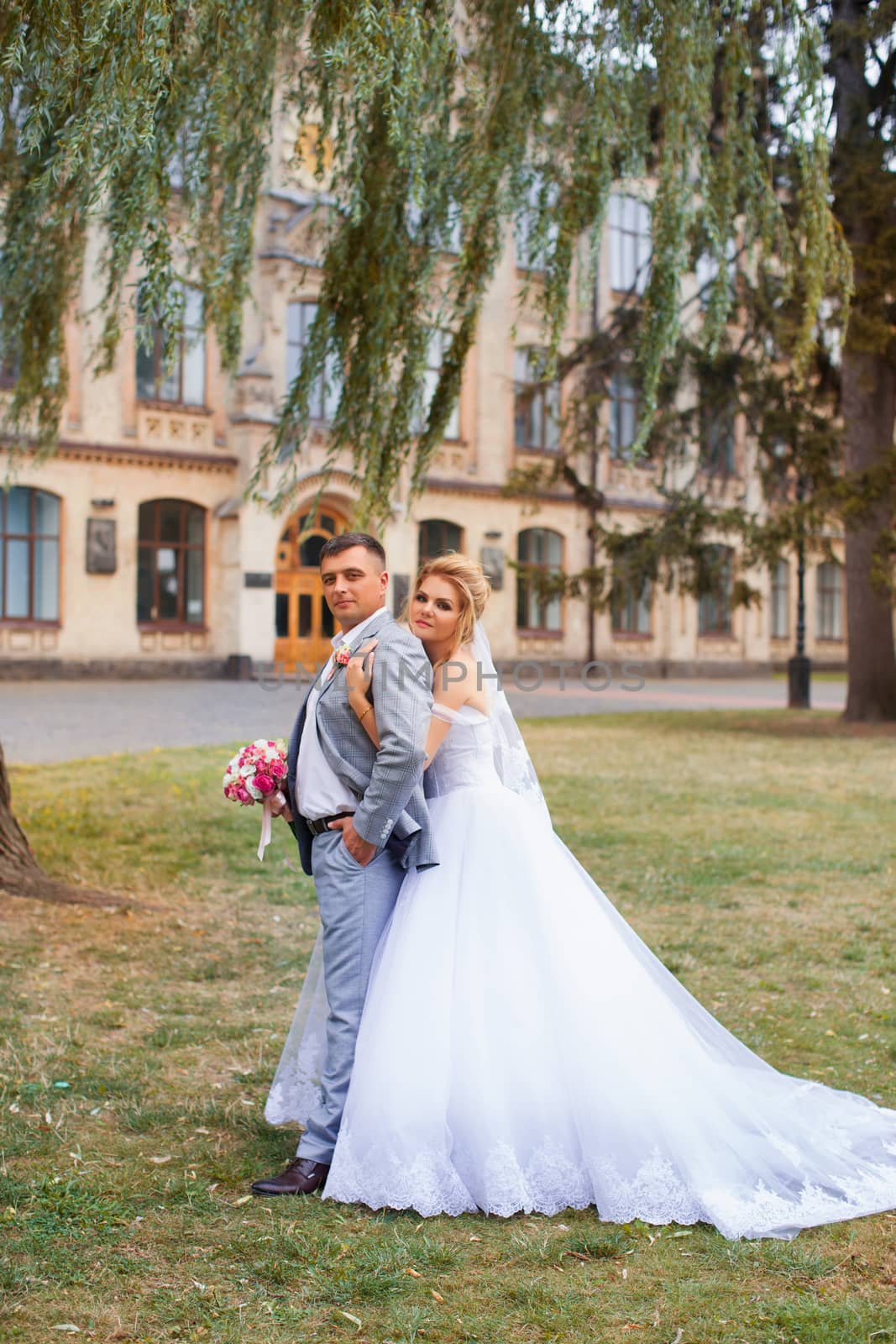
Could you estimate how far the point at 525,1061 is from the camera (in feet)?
13.0

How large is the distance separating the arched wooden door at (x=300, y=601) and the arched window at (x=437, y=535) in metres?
2.55

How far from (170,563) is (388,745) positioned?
2784cm

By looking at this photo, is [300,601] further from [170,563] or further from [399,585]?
[170,563]

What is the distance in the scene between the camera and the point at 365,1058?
3904mm

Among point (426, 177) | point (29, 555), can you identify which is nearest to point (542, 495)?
point (29, 555)

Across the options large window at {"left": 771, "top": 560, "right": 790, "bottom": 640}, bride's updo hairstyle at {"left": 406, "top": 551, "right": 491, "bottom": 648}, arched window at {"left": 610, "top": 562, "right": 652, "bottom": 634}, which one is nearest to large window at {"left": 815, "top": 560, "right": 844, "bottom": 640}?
large window at {"left": 771, "top": 560, "right": 790, "bottom": 640}

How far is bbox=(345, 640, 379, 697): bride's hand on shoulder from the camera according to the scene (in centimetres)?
399

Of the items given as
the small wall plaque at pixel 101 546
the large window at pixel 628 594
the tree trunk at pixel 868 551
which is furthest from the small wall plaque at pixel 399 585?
the tree trunk at pixel 868 551

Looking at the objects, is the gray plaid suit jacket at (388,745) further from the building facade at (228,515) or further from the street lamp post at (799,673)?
the street lamp post at (799,673)

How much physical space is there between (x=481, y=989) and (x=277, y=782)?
0.92m

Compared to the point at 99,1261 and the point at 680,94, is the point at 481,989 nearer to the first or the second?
the point at 99,1261

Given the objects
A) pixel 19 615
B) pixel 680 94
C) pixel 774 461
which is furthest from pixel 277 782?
pixel 19 615

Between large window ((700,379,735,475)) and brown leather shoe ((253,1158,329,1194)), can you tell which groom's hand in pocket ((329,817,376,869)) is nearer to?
brown leather shoe ((253,1158,329,1194))

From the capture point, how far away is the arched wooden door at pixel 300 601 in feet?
106
